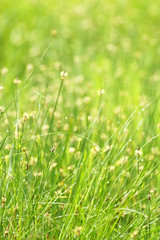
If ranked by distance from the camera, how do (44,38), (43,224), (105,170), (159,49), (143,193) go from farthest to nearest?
1. (44,38)
2. (159,49)
3. (143,193)
4. (105,170)
5. (43,224)

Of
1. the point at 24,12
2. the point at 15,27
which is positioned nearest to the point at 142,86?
the point at 15,27

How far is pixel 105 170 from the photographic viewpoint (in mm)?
1989

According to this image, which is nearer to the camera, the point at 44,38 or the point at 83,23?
the point at 44,38

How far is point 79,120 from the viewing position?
2713 mm

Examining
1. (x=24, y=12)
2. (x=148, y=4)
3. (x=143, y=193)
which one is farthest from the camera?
(x=148, y=4)

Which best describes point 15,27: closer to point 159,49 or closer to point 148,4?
point 159,49

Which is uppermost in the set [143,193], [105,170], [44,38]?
A: [105,170]

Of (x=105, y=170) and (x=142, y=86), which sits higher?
(x=105, y=170)

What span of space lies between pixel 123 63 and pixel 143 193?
2788mm

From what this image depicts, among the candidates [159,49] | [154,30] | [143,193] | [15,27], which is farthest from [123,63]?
[143,193]

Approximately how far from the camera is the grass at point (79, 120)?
6.23 ft

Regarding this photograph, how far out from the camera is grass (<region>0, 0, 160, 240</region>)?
1897 mm

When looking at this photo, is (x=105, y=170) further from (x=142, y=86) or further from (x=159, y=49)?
(x=159, y=49)

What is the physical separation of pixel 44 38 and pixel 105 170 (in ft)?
12.6
